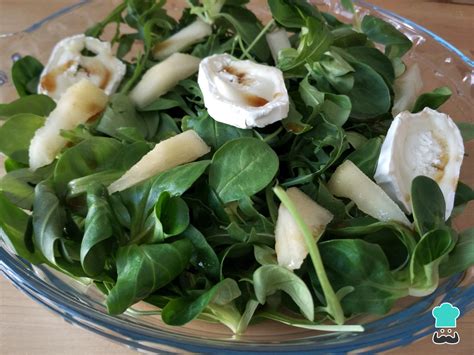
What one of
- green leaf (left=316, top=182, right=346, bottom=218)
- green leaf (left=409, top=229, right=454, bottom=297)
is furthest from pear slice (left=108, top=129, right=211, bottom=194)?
green leaf (left=409, top=229, right=454, bottom=297)

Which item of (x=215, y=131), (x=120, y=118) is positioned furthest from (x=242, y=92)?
(x=120, y=118)

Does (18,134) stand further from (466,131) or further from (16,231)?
(466,131)

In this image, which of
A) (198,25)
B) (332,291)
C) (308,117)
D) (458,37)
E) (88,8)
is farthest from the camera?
(458,37)

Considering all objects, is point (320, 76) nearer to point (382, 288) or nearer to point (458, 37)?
point (382, 288)

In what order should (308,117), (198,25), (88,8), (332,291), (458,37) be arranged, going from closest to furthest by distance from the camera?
1. (332,291)
2. (308,117)
3. (198,25)
4. (88,8)
5. (458,37)

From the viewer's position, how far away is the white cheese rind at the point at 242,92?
0.60 m

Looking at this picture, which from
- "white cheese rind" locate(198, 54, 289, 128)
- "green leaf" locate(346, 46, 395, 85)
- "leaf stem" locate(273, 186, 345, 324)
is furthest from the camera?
"green leaf" locate(346, 46, 395, 85)

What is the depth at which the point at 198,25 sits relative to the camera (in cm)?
79

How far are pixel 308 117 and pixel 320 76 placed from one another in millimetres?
54

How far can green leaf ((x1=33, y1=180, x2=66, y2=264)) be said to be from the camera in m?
0.53

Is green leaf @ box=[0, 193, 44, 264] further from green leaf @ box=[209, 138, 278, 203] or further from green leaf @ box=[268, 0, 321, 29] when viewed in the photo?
green leaf @ box=[268, 0, 321, 29]

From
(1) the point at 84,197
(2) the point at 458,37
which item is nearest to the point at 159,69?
(1) the point at 84,197

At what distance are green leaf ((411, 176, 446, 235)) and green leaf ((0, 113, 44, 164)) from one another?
1.38 ft

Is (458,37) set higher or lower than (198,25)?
lower
